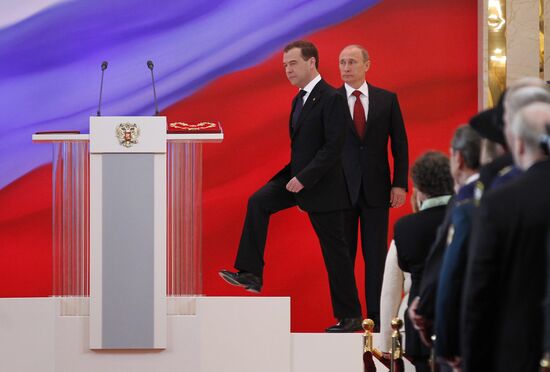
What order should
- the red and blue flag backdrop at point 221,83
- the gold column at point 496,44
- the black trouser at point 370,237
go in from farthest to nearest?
the red and blue flag backdrop at point 221,83 < the gold column at point 496,44 < the black trouser at point 370,237

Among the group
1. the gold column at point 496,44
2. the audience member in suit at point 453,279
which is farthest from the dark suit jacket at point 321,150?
the audience member in suit at point 453,279

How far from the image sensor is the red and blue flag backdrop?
8.83m

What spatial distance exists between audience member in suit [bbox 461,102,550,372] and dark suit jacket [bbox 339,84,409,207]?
4.02 m

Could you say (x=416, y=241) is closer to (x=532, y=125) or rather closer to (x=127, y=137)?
(x=532, y=125)

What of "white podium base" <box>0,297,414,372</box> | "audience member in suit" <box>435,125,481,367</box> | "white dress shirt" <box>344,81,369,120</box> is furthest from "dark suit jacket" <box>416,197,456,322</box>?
"white dress shirt" <box>344,81,369,120</box>

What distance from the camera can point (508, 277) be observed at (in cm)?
348

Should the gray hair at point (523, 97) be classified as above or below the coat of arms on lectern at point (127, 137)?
below

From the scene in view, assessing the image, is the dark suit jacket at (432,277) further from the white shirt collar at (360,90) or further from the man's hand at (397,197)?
the white shirt collar at (360,90)

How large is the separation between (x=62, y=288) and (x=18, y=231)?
5.90 ft

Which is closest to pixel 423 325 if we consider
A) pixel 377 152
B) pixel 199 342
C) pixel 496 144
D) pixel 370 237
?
pixel 496 144

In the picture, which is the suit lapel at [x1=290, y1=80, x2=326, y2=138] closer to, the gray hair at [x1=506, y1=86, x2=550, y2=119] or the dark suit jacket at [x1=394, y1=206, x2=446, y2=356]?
the dark suit jacket at [x1=394, y1=206, x2=446, y2=356]

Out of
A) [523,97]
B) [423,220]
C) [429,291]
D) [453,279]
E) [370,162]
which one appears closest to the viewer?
[523,97]

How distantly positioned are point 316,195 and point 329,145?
0.33 meters

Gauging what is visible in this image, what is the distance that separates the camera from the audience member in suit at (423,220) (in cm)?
487
